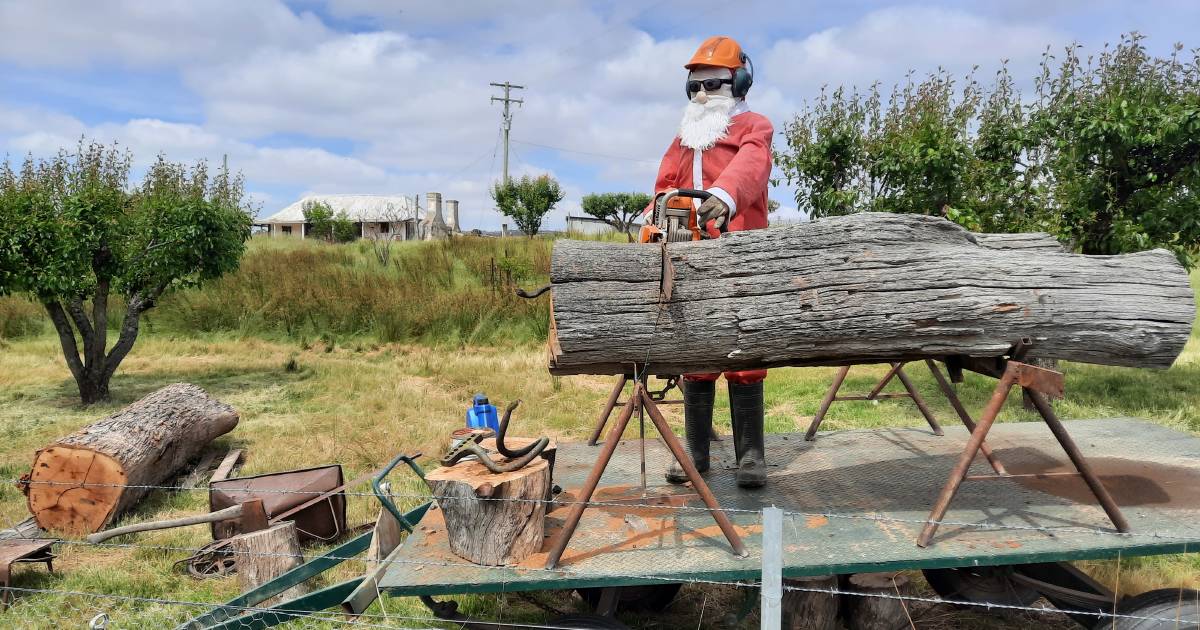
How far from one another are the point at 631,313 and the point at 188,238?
700 cm

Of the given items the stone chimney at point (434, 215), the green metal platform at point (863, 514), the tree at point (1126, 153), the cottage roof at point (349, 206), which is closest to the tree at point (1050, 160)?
the tree at point (1126, 153)

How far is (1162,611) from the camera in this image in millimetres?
2816

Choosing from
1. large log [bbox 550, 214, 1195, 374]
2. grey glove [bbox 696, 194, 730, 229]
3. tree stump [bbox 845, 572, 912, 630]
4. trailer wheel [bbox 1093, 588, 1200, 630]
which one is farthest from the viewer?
grey glove [bbox 696, 194, 730, 229]

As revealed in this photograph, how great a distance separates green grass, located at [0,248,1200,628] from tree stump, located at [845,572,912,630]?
454mm

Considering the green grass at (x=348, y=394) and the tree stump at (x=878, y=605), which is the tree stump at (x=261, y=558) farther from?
the tree stump at (x=878, y=605)

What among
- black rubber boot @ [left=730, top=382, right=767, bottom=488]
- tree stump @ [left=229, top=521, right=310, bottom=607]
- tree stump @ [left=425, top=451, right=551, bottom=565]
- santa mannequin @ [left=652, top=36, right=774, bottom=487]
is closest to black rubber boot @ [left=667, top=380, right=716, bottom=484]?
santa mannequin @ [left=652, top=36, right=774, bottom=487]

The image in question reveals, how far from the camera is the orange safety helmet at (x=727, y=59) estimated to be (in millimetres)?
3918

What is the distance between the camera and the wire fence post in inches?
86.4

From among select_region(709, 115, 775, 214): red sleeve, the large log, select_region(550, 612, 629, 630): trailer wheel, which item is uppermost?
select_region(709, 115, 775, 214): red sleeve

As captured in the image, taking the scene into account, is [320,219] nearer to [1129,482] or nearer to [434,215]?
[434,215]

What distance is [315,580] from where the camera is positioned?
416cm

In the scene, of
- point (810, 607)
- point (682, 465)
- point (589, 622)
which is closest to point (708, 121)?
point (682, 465)

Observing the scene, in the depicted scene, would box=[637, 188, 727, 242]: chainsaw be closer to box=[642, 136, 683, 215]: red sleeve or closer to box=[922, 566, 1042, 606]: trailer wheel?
box=[642, 136, 683, 215]: red sleeve

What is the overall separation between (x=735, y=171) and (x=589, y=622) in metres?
2.17
